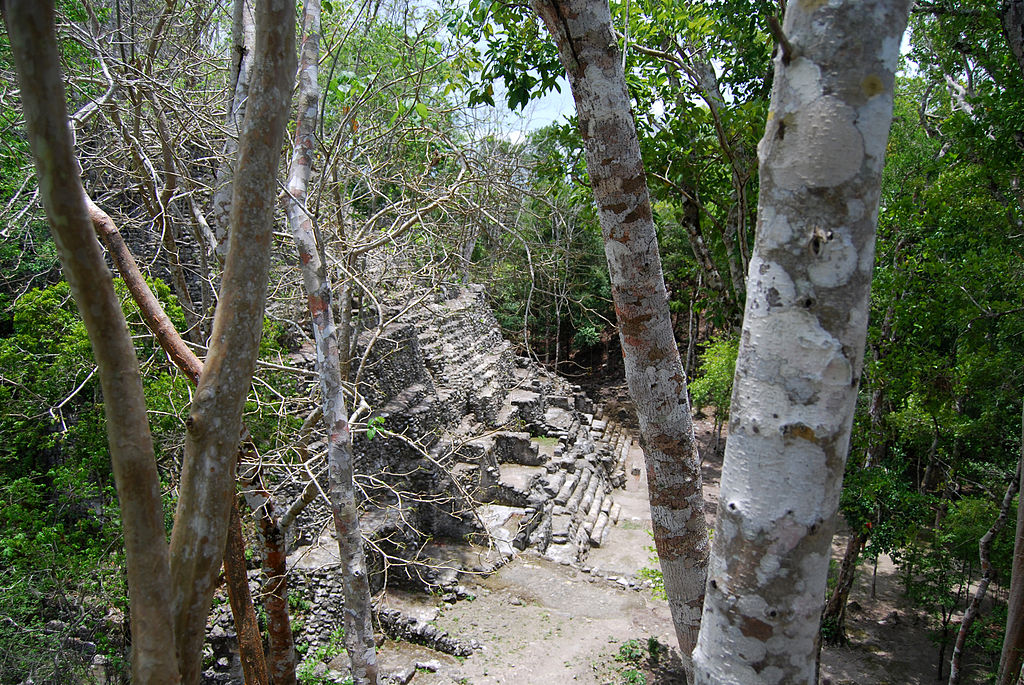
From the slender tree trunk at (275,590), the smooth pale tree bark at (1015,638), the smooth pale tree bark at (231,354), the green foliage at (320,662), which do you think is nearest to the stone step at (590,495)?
the green foliage at (320,662)

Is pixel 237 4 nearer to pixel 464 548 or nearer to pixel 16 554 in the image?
pixel 16 554

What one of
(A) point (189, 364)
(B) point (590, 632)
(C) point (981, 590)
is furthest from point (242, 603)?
(C) point (981, 590)

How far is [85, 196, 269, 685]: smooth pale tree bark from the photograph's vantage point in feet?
5.90

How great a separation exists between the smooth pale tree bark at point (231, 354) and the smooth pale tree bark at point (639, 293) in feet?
2.78

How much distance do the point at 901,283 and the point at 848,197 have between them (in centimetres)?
742

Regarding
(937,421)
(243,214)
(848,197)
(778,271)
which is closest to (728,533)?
(778,271)

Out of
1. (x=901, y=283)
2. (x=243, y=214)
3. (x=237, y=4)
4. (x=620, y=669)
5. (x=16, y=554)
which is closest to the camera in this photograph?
(x=243, y=214)

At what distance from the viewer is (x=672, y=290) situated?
20.5m

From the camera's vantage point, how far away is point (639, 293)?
1944mm

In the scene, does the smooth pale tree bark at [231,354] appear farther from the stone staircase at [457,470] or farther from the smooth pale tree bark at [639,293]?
the stone staircase at [457,470]

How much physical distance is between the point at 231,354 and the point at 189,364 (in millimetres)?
783

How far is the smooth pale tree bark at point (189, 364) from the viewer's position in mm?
1799

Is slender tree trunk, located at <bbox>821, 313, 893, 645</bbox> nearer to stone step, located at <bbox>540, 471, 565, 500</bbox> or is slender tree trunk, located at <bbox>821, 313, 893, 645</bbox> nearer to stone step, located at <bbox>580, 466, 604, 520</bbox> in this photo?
stone step, located at <bbox>580, 466, 604, 520</bbox>

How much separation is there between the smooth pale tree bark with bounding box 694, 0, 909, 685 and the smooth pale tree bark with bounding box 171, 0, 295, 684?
1.05 metres
